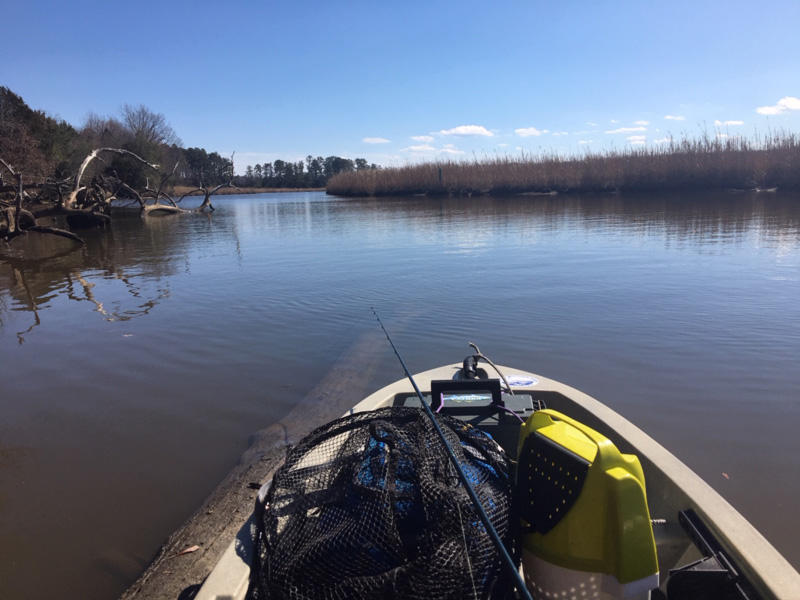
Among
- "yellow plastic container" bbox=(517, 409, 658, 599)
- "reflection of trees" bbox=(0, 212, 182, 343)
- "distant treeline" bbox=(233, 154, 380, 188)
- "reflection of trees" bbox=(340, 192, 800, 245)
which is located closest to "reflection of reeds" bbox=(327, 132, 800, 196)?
"reflection of trees" bbox=(340, 192, 800, 245)

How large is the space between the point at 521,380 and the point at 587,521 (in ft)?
5.63

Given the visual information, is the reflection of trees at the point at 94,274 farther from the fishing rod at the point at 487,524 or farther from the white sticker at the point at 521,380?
the fishing rod at the point at 487,524

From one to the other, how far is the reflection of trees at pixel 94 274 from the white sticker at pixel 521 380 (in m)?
6.33

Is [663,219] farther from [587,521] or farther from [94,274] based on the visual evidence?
[587,521]

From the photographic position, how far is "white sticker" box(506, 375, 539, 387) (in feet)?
10.0

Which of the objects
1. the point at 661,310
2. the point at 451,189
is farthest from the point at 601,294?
the point at 451,189

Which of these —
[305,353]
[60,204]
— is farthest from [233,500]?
[60,204]

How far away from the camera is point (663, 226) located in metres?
15.0

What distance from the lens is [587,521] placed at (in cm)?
142

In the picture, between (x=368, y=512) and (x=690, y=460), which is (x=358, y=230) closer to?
(x=690, y=460)

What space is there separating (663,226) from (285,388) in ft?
44.5

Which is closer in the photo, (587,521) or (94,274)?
(587,521)

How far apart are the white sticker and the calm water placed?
52.7 inches

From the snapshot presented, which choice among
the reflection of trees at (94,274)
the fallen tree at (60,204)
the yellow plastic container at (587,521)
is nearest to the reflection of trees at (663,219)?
the reflection of trees at (94,274)
